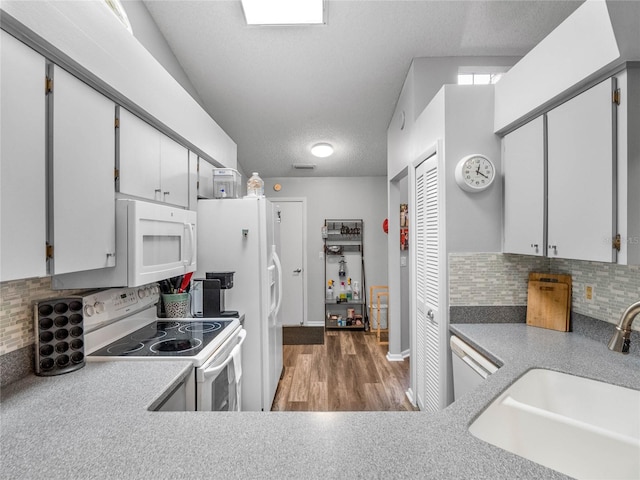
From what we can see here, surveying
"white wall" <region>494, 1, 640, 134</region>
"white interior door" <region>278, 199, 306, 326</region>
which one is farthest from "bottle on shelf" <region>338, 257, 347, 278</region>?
"white wall" <region>494, 1, 640, 134</region>

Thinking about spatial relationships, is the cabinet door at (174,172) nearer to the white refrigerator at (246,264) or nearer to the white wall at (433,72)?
the white refrigerator at (246,264)

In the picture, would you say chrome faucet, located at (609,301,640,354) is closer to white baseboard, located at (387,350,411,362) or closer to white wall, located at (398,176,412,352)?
white wall, located at (398,176,412,352)

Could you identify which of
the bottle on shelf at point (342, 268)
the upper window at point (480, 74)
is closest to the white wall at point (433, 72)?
the upper window at point (480, 74)

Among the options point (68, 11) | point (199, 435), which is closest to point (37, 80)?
point (68, 11)

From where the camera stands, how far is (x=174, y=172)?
200cm

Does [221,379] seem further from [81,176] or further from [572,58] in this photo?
[572,58]

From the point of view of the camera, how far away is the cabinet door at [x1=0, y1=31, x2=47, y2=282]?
90 centimetres

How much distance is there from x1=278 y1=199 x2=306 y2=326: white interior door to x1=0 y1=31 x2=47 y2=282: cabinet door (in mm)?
3967

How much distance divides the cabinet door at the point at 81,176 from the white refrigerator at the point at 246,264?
1062mm

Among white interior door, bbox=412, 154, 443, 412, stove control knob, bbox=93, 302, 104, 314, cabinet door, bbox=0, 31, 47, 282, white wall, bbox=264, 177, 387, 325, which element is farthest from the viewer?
white wall, bbox=264, 177, 387, 325

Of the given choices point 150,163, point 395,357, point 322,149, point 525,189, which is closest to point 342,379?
point 395,357

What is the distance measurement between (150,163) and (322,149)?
2669 mm

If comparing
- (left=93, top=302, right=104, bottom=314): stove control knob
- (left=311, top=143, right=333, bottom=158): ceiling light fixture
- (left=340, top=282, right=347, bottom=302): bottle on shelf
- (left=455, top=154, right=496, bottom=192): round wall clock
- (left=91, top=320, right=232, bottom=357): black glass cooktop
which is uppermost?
(left=311, top=143, right=333, bottom=158): ceiling light fixture

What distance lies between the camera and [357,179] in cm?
505
